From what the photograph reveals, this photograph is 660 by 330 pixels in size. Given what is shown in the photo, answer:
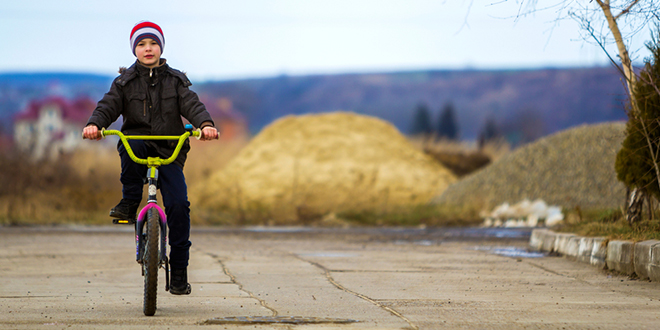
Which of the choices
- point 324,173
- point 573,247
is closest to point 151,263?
point 573,247

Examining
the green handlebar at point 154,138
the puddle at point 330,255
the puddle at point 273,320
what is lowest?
the puddle at point 330,255

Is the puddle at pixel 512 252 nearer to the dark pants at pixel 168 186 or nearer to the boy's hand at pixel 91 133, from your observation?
the dark pants at pixel 168 186

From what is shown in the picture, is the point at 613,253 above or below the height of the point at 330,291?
above

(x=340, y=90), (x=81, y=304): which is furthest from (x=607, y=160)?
(x=340, y=90)

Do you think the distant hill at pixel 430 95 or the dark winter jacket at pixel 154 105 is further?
the distant hill at pixel 430 95

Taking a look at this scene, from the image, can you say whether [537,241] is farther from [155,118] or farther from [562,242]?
[155,118]

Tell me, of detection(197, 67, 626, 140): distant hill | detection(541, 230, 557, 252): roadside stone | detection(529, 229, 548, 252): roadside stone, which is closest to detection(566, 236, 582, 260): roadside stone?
detection(541, 230, 557, 252): roadside stone

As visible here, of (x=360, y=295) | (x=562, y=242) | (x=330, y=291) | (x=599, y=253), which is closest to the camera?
(x=360, y=295)

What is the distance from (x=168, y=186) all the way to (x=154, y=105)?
63 centimetres

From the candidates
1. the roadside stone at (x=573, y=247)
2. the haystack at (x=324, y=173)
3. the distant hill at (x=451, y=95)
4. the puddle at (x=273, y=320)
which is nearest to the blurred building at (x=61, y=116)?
the haystack at (x=324, y=173)

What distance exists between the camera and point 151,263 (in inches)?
230

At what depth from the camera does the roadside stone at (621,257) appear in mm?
9195

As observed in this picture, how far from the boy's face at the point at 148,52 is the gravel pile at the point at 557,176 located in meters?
18.7

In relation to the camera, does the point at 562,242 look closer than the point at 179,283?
No
